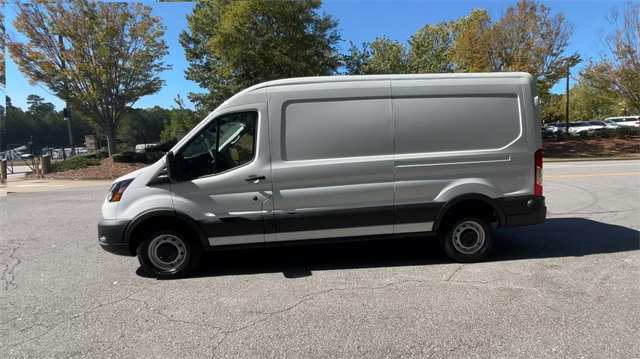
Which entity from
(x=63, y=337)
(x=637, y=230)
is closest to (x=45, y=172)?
(x=63, y=337)

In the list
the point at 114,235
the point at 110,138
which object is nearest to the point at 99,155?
the point at 110,138

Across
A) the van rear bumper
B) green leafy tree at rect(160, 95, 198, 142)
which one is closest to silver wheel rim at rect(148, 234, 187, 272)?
the van rear bumper

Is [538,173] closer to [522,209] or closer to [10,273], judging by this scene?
[522,209]

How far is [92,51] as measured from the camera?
18.5 meters

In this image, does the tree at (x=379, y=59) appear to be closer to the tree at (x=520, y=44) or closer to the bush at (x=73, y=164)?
the tree at (x=520, y=44)

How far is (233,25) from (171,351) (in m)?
17.1

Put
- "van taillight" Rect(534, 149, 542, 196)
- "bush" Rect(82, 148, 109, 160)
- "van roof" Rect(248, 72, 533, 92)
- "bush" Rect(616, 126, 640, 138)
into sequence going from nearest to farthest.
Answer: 1. "van roof" Rect(248, 72, 533, 92)
2. "van taillight" Rect(534, 149, 542, 196)
3. "bush" Rect(82, 148, 109, 160)
4. "bush" Rect(616, 126, 640, 138)

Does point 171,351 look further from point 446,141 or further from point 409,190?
point 446,141

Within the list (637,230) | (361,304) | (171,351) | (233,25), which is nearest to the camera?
(171,351)

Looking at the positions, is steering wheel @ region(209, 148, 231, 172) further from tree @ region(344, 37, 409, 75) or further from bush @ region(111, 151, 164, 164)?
tree @ region(344, 37, 409, 75)

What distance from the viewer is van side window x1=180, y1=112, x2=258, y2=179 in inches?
177

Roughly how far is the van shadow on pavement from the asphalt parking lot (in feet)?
0.09

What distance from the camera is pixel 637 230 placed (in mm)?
6172

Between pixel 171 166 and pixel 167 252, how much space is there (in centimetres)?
105
